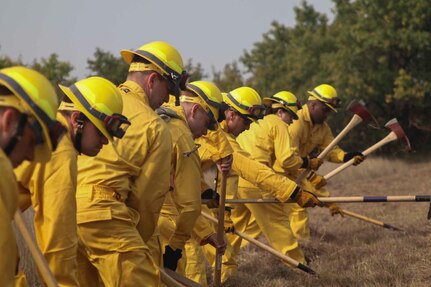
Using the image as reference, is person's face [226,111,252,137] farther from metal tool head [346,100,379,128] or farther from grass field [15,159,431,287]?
metal tool head [346,100,379,128]

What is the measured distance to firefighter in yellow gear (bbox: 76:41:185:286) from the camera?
A: 4.37m

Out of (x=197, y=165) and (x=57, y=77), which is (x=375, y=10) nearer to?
(x=57, y=77)

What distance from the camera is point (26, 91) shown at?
9.28ft

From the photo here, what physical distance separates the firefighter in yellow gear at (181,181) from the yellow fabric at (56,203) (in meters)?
1.51

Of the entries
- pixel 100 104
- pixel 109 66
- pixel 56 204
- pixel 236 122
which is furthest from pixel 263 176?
pixel 109 66

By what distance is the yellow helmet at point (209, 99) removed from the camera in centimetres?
622

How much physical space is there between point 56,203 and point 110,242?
83cm

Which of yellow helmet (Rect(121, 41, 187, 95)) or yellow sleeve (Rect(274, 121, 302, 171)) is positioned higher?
yellow helmet (Rect(121, 41, 187, 95))

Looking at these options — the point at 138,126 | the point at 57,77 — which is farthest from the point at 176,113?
the point at 57,77

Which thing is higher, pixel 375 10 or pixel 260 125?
pixel 375 10

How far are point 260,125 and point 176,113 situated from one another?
3274 mm

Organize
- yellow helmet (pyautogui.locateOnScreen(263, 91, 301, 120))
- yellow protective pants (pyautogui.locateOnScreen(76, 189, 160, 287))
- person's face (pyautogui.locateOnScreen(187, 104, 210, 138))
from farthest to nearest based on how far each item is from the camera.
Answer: yellow helmet (pyautogui.locateOnScreen(263, 91, 301, 120)) < person's face (pyautogui.locateOnScreen(187, 104, 210, 138)) < yellow protective pants (pyautogui.locateOnScreen(76, 189, 160, 287))

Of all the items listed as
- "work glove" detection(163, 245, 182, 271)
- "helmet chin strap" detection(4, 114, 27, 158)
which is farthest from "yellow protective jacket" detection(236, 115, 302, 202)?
"helmet chin strap" detection(4, 114, 27, 158)

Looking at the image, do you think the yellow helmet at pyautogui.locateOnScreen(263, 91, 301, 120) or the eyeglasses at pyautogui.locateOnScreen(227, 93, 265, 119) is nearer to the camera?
the eyeglasses at pyautogui.locateOnScreen(227, 93, 265, 119)
